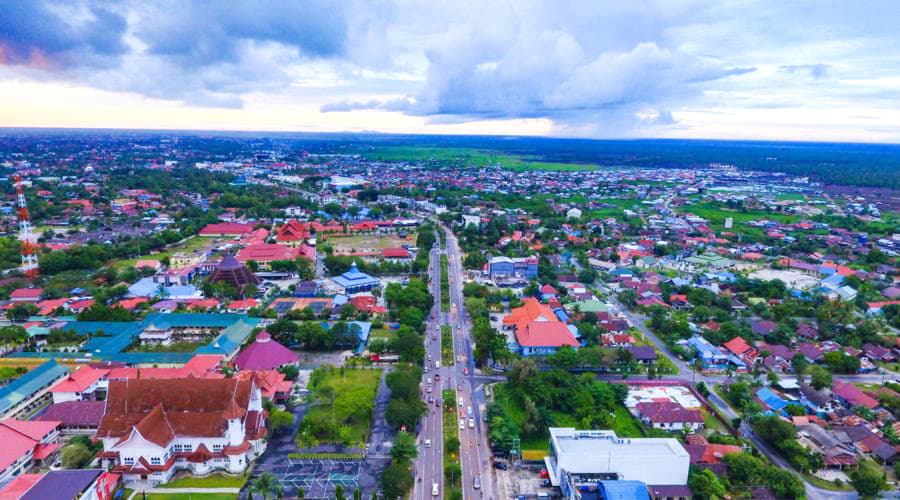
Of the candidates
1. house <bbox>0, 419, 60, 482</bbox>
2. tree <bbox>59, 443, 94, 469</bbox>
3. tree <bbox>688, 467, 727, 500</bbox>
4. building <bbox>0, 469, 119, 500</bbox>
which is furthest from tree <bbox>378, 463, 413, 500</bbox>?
house <bbox>0, 419, 60, 482</bbox>

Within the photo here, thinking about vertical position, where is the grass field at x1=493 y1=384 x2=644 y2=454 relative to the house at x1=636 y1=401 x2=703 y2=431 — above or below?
below

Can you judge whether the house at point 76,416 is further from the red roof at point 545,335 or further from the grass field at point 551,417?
the red roof at point 545,335

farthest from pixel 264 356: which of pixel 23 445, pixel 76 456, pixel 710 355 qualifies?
pixel 710 355

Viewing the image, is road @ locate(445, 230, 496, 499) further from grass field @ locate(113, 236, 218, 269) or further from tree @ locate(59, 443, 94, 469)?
grass field @ locate(113, 236, 218, 269)

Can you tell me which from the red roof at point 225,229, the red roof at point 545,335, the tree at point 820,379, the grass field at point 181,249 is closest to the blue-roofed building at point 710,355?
the tree at point 820,379

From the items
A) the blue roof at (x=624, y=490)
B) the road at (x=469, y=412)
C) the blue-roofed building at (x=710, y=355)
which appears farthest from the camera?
the blue-roofed building at (x=710, y=355)

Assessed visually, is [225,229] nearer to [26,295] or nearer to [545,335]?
[26,295]

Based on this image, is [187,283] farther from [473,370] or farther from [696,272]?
[696,272]
